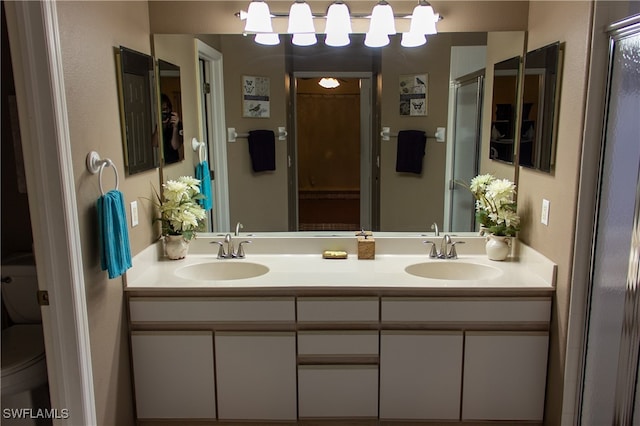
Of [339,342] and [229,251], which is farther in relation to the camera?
[229,251]

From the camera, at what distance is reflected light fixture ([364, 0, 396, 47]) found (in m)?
2.38

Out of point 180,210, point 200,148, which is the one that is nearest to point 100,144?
point 180,210

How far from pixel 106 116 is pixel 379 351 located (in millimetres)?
1596

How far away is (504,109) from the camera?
2553mm

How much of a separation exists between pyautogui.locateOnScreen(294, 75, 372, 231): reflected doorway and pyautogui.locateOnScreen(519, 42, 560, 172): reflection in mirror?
2.63ft

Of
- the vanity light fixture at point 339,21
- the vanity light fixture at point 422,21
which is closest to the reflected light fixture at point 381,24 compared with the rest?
the vanity light fixture at point 339,21

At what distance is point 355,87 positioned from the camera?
8.42 feet

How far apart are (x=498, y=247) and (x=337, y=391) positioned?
111cm

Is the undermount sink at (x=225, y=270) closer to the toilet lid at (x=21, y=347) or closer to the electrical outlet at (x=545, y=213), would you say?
the toilet lid at (x=21, y=347)

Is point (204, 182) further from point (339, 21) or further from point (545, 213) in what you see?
point (545, 213)

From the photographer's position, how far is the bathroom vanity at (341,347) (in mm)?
2172

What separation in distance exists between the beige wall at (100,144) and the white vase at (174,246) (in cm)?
21

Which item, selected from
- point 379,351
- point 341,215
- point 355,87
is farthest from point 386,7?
point 379,351

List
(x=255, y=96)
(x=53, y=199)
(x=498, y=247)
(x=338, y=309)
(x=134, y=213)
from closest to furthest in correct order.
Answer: (x=53, y=199)
(x=338, y=309)
(x=134, y=213)
(x=498, y=247)
(x=255, y=96)
